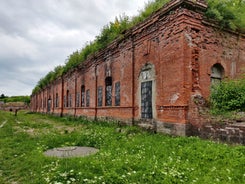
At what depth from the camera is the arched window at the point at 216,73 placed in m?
9.66

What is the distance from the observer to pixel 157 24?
32.4 ft

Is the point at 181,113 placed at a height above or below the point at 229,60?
below

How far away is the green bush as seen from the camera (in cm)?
813

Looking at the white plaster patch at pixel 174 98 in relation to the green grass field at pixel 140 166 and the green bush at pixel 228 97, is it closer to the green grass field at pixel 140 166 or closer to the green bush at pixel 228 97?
the green bush at pixel 228 97

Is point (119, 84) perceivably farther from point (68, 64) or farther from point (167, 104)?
point (68, 64)

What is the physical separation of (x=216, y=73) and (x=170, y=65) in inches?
95.0

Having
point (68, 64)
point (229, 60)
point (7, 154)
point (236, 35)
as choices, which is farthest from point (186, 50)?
point (68, 64)

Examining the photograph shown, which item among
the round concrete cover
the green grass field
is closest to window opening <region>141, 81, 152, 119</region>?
the green grass field

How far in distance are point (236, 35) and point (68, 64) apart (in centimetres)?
1761

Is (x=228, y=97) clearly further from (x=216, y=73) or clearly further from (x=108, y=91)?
(x=108, y=91)

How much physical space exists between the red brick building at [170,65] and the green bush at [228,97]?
0.42 metres

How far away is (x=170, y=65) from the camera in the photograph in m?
9.00

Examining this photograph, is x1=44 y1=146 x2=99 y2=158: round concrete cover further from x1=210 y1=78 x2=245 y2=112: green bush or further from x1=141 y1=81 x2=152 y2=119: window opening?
x1=210 y1=78 x2=245 y2=112: green bush

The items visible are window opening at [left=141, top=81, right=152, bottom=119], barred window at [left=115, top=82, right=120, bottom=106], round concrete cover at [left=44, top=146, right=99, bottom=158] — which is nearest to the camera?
round concrete cover at [left=44, top=146, right=99, bottom=158]
